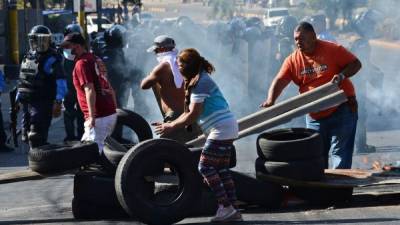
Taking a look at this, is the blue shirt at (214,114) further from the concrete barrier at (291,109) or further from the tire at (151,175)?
the concrete barrier at (291,109)

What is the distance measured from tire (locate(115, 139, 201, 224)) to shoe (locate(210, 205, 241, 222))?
235 millimetres

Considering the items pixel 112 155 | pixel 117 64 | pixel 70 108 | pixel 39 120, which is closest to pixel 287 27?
pixel 117 64

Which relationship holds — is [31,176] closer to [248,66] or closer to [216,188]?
[216,188]

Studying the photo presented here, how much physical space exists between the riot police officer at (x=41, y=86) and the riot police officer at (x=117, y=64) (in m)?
3.37

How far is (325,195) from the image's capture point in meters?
8.25

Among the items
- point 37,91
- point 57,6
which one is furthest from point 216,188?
point 57,6

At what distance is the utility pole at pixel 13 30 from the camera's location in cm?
2640

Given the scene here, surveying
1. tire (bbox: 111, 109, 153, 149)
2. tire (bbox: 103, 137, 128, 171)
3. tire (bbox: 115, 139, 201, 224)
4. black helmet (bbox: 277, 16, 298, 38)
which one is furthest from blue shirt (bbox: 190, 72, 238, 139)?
black helmet (bbox: 277, 16, 298, 38)

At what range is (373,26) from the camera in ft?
54.0

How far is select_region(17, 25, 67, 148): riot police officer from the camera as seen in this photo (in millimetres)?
12039

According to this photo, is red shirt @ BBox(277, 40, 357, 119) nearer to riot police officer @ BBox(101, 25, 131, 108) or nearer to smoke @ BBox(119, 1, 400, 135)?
smoke @ BBox(119, 1, 400, 135)

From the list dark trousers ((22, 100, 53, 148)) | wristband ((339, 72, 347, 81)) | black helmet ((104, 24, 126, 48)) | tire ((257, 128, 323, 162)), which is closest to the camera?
tire ((257, 128, 323, 162))

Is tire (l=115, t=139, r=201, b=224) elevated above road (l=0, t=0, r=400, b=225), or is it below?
above

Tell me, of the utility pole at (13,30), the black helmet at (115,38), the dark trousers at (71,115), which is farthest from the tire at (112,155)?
the utility pole at (13,30)
